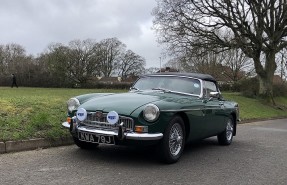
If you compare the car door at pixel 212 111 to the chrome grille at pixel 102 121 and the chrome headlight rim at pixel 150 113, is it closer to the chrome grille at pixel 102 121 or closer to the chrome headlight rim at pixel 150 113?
the chrome headlight rim at pixel 150 113

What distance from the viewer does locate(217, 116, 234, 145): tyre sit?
936cm

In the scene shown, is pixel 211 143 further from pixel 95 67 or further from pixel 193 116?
pixel 95 67

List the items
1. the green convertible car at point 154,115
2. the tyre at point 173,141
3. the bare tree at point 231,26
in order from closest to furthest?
1. the green convertible car at point 154,115
2. the tyre at point 173,141
3. the bare tree at point 231,26

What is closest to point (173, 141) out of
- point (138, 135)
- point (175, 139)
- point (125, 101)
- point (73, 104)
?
point (175, 139)

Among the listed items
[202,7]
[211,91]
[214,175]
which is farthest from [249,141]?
[202,7]

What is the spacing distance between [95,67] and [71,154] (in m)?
53.6

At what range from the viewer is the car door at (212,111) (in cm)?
798

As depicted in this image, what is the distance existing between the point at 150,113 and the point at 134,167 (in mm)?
893

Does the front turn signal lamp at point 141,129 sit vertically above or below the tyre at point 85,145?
above

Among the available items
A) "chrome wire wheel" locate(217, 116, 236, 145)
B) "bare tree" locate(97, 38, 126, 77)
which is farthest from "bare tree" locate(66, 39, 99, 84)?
"chrome wire wheel" locate(217, 116, 236, 145)

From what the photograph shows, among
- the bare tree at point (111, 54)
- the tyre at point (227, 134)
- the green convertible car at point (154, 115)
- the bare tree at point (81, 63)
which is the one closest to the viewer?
the green convertible car at point (154, 115)

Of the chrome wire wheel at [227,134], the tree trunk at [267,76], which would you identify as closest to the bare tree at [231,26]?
the tree trunk at [267,76]

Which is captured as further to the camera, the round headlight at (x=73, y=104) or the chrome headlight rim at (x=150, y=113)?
the round headlight at (x=73, y=104)

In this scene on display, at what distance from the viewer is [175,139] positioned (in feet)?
22.3
